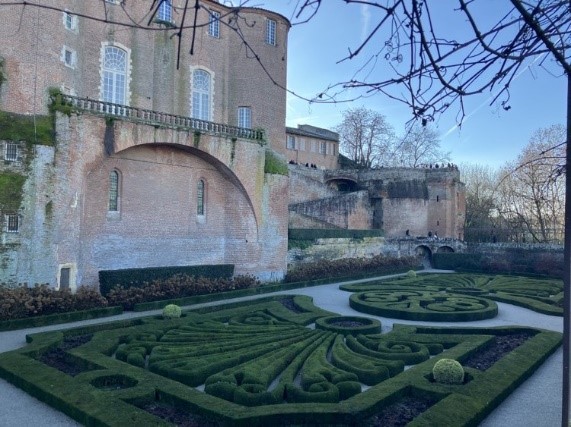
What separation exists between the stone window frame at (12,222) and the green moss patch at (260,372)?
174 inches

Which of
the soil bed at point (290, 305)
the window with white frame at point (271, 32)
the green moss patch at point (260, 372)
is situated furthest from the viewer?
the window with white frame at point (271, 32)

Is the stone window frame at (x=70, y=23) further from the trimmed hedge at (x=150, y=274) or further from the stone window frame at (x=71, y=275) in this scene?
the trimmed hedge at (x=150, y=274)

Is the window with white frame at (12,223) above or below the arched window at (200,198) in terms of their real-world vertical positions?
below

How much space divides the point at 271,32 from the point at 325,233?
11680mm

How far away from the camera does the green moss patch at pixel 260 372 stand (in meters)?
7.37

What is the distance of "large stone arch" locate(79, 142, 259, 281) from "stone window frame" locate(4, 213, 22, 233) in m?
2.64

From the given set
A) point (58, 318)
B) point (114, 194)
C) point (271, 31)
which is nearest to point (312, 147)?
point (271, 31)

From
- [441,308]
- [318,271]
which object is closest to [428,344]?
[441,308]

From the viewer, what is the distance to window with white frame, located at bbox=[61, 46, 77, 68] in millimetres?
16781

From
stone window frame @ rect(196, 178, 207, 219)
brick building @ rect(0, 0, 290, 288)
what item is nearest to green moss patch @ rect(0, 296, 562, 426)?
brick building @ rect(0, 0, 290, 288)

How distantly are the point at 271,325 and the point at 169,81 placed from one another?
1321cm

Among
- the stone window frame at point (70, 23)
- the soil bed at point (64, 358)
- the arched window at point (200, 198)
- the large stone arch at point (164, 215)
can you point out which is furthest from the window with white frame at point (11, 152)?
the arched window at point (200, 198)

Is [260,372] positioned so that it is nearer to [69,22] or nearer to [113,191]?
[113,191]

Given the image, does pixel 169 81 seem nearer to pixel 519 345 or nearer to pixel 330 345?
pixel 330 345
